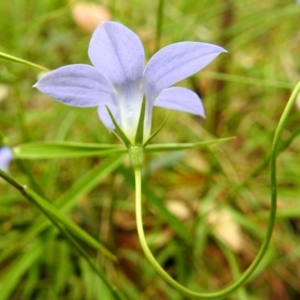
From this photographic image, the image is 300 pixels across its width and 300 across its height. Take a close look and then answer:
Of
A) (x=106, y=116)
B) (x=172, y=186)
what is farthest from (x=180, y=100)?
(x=172, y=186)

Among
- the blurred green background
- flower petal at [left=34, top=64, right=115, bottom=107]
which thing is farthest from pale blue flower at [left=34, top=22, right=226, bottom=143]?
the blurred green background

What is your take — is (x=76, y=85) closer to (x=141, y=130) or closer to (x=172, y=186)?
(x=141, y=130)

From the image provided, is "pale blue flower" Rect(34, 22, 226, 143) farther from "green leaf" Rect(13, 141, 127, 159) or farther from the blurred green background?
the blurred green background

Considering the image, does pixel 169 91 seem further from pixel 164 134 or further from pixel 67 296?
pixel 164 134

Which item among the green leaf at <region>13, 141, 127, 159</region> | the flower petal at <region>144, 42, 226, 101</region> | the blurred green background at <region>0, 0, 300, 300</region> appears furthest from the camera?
the blurred green background at <region>0, 0, 300, 300</region>

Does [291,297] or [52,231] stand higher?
[52,231]

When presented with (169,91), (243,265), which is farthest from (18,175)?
(169,91)

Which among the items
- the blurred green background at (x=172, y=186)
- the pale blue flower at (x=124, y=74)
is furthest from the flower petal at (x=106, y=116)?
the blurred green background at (x=172, y=186)
